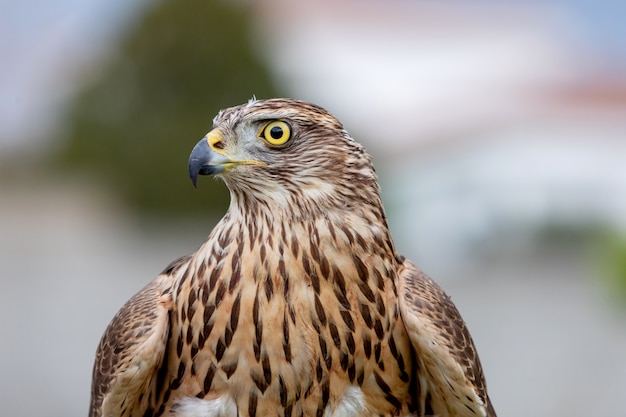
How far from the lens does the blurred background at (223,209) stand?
11.7m

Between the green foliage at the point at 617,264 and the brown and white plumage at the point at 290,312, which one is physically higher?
the brown and white plumage at the point at 290,312

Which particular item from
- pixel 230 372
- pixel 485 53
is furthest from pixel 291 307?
pixel 485 53

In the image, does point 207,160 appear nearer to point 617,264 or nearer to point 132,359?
point 132,359

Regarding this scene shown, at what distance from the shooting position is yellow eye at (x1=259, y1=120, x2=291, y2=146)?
12.6ft

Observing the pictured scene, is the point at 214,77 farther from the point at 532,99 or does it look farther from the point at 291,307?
the point at 532,99

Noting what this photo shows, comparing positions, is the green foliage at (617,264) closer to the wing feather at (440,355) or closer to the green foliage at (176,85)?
the wing feather at (440,355)

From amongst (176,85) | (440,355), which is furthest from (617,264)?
(176,85)

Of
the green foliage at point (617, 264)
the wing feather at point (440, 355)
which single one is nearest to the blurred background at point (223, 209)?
the green foliage at point (617, 264)

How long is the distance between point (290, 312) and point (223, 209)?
15.4m

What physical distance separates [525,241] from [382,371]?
19.1 m

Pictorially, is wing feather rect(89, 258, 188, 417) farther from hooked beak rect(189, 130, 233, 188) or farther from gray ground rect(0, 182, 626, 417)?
gray ground rect(0, 182, 626, 417)

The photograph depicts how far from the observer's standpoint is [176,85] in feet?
60.4

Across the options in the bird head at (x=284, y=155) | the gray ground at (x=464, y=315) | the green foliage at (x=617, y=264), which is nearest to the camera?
the bird head at (x=284, y=155)

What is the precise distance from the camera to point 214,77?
1811cm
